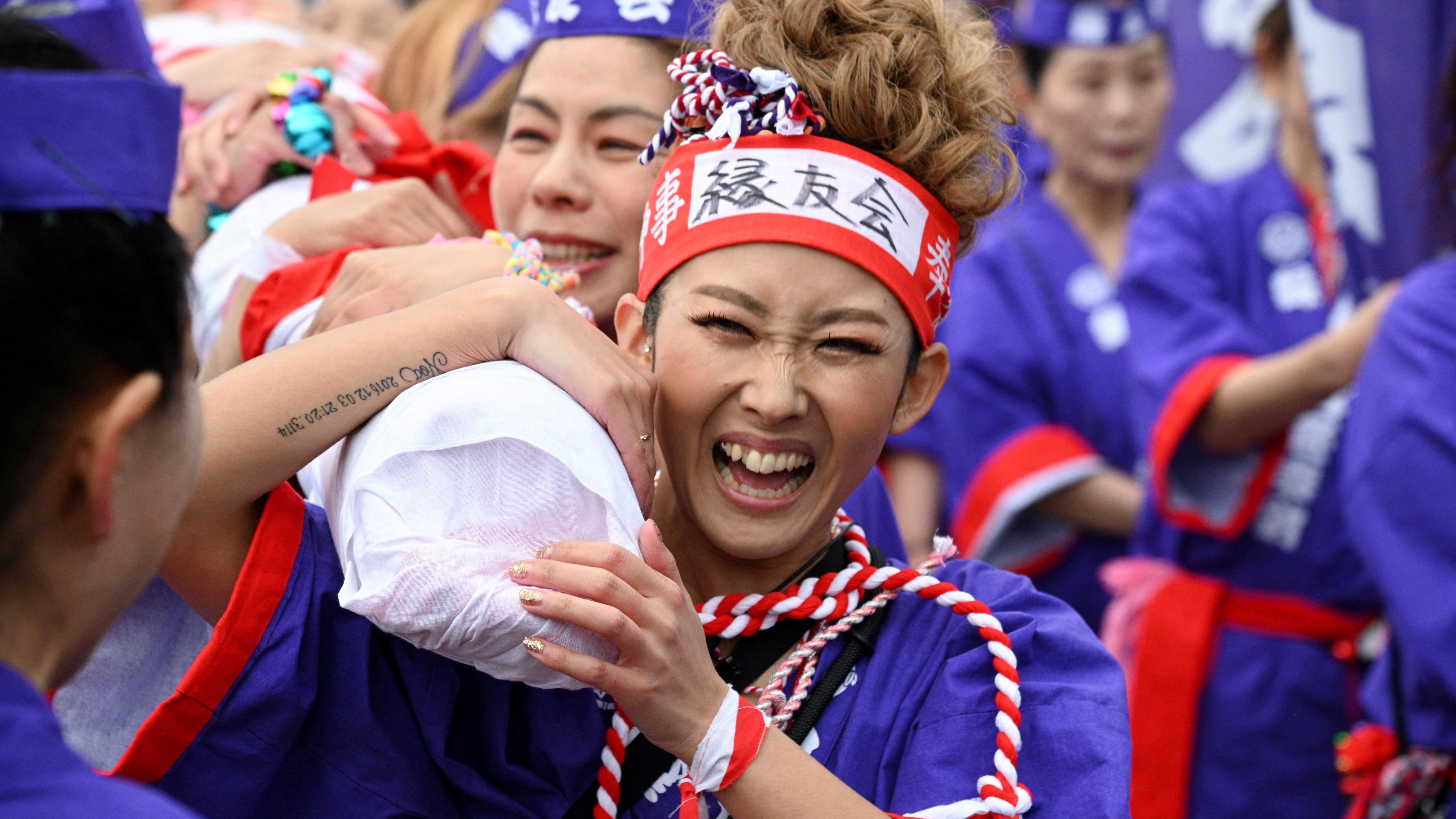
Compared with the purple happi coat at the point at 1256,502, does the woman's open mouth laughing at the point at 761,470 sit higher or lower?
higher

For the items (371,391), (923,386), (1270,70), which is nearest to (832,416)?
(923,386)

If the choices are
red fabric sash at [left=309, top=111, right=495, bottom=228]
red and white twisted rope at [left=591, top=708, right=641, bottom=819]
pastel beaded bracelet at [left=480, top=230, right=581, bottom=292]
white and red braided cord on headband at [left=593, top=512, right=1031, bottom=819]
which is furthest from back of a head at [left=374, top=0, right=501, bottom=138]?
red and white twisted rope at [left=591, top=708, right=641, bottom=819]

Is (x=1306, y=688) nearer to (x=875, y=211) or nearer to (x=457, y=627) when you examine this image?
(x=875, y=211)

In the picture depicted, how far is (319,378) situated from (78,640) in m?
0.53

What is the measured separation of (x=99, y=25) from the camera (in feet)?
4.92

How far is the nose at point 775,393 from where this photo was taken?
6.02 feet

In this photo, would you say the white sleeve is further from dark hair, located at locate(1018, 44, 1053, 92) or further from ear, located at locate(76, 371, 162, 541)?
dark hair, located at locate(1018, 44, 1053, 92)

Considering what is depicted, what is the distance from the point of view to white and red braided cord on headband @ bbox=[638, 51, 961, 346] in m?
1.87

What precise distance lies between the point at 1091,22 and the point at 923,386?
3058mm

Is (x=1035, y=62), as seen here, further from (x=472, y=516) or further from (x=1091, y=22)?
(x=472, y=516)

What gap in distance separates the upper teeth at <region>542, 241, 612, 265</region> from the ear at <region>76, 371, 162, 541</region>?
1258mm

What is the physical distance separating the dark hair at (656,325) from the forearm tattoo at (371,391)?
0.37 metres

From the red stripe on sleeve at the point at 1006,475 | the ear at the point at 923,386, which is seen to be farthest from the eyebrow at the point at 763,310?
the red stripe on sleeve at the point at 1006,475

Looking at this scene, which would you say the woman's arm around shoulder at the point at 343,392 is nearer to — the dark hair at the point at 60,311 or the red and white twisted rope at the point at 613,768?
the red and white twisted rope at the point at 613,768
